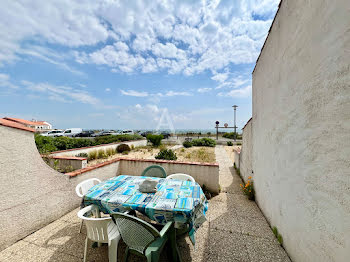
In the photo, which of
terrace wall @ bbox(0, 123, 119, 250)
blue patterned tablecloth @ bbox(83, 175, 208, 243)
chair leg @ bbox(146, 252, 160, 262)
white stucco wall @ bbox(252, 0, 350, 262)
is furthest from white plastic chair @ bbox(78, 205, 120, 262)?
white stucco wall @ bbox(252, 0, 350, 262)

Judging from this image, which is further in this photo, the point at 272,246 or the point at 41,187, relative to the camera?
the point at 41,187

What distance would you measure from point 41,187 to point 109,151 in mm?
6598

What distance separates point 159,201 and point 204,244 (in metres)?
1.26

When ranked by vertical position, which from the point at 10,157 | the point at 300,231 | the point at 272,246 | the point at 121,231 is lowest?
the point at 272,246

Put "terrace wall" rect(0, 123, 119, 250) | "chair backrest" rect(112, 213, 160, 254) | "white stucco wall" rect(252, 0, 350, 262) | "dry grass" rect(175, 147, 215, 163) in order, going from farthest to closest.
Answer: "dry grass" rect(175, 147, 215, 163), "terrace wall" rect(0, 123, 119, 250), "chair backrest" rect(112, 213, 160, 254), "white stucco wall" rect(252, 0, 350, 262)

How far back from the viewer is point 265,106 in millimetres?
3393

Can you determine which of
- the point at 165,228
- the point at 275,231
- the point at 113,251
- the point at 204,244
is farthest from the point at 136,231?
the point at 275,231

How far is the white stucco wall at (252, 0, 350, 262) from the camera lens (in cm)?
133

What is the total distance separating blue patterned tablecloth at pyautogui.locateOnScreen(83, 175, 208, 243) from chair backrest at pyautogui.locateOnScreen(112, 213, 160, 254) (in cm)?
33

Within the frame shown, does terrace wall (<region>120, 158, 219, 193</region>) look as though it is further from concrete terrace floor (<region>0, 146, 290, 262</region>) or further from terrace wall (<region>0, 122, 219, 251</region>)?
terrace wall (<region>0, 122, 219, 251</region>)

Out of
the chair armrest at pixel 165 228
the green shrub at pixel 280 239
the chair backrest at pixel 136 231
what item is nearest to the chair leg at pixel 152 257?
the chair backrest at pixel 136 231

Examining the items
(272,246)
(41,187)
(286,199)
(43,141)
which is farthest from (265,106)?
(43,141)

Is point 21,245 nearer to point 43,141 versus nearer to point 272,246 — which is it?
point 272,246

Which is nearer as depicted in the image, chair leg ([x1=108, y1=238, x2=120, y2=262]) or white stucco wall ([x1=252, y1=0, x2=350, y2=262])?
white stucco wall ([x1=252, y1=0, x2=350, y2=262])
